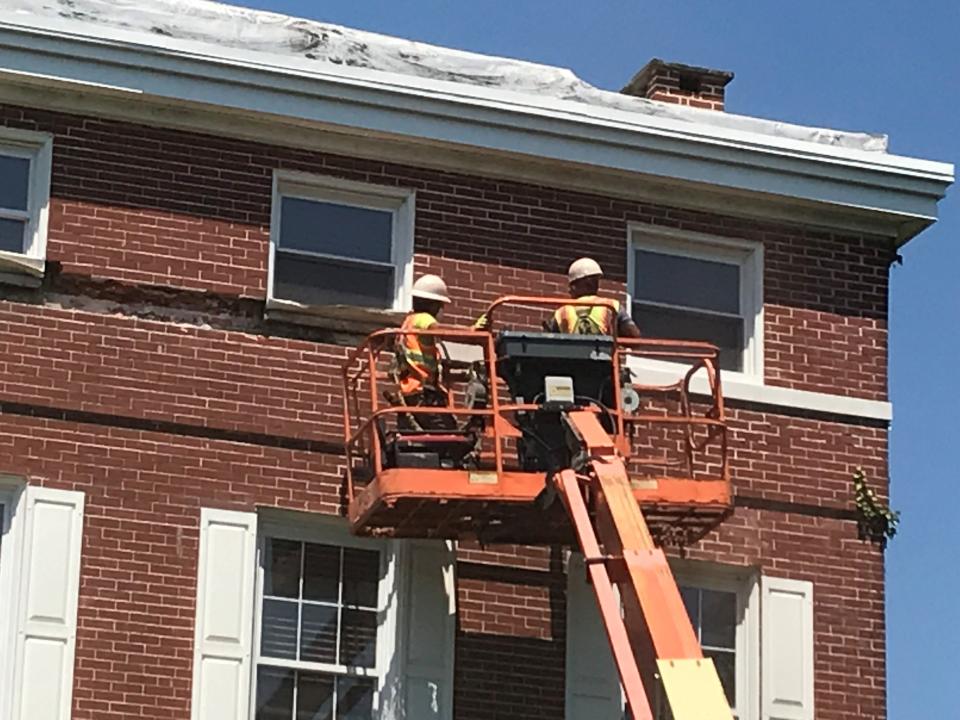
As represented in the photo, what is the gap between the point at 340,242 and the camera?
21.5m

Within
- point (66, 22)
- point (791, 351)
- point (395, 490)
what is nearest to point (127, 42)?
point (66, 22)

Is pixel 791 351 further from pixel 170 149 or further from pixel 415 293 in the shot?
pixel 170 149

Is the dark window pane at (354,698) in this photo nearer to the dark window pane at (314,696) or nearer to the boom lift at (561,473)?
the dark window pane at (314,696)

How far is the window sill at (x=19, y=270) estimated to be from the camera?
2023cm

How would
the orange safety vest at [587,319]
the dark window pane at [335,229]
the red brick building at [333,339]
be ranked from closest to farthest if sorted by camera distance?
the orange safety vest at [587,319] → the red brick building at [333,339] → the dark window pane at [335,229]

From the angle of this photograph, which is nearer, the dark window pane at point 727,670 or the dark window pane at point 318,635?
the dark window pane at point 318,635

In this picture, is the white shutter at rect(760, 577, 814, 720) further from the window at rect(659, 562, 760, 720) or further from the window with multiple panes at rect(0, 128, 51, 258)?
the window with multiple panes at rect(0, 128, 51, 258)

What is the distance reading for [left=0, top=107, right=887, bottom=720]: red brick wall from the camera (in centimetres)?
1984

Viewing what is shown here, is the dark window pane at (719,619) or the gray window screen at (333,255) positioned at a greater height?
the gray window screen at (333,255)

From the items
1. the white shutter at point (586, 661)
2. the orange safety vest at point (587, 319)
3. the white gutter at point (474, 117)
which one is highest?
the white gutter at point (474, 117)

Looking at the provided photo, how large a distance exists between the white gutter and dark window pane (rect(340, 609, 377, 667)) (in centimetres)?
387

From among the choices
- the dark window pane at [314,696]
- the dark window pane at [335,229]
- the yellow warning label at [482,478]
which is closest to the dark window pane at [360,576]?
the dark window pane at [314,696]

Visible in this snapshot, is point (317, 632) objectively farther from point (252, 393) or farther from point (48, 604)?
point (48, 604)

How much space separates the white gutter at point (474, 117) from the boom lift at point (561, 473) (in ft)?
6.22
